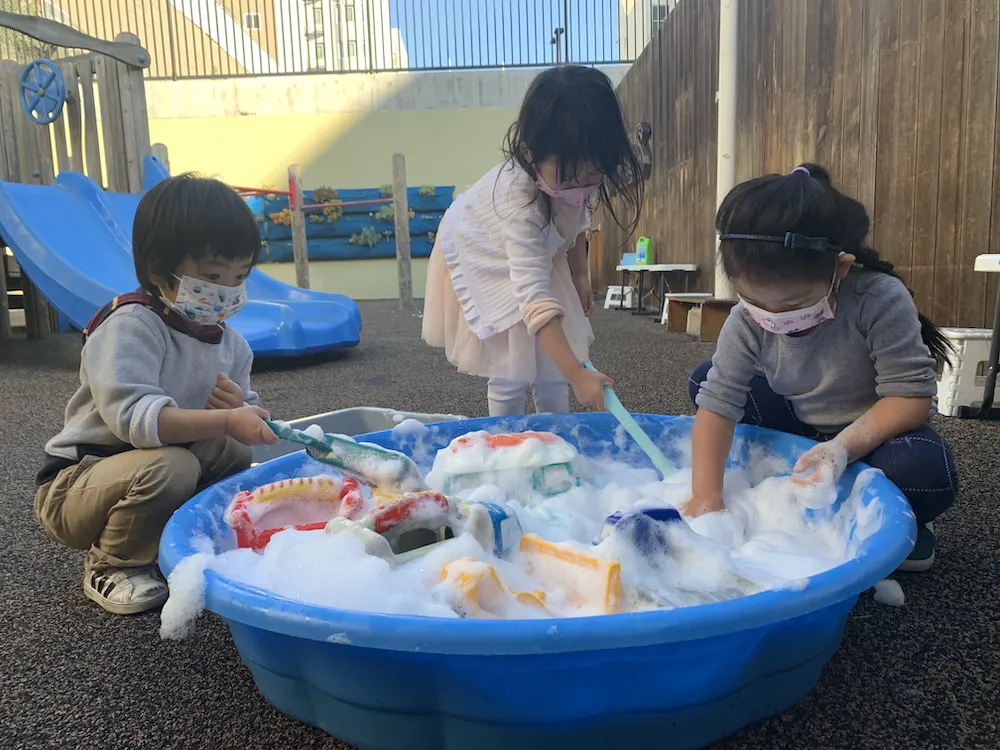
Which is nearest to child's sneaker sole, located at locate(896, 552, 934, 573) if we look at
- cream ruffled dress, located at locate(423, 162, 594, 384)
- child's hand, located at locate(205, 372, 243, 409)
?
cream ruffled dress, located at locate(423, 162, 594, 384)

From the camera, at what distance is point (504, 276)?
128 centimetres

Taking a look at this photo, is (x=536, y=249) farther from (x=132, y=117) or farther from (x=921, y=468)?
(x=132, y=117)

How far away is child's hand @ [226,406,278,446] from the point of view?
86 cm

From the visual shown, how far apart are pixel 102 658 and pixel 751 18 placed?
328 cm

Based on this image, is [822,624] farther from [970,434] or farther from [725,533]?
[970,434]

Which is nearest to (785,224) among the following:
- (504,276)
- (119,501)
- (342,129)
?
(504,276)

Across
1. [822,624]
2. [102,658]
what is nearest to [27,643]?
[102,658]

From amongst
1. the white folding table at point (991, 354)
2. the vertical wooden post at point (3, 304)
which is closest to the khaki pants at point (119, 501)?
the white folding table at point (991, 354)

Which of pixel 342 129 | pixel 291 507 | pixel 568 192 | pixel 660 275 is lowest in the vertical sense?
pixel 660 275

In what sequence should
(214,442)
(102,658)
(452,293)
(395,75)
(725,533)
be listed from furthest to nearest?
(395,75) → (452,293) → (214,442) → (725,533) → (102,658)

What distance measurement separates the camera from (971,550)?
92 cm

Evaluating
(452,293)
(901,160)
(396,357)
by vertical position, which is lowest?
(396,357)

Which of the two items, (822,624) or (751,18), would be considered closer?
(822,624)

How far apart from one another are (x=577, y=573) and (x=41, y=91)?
12.0 ft
